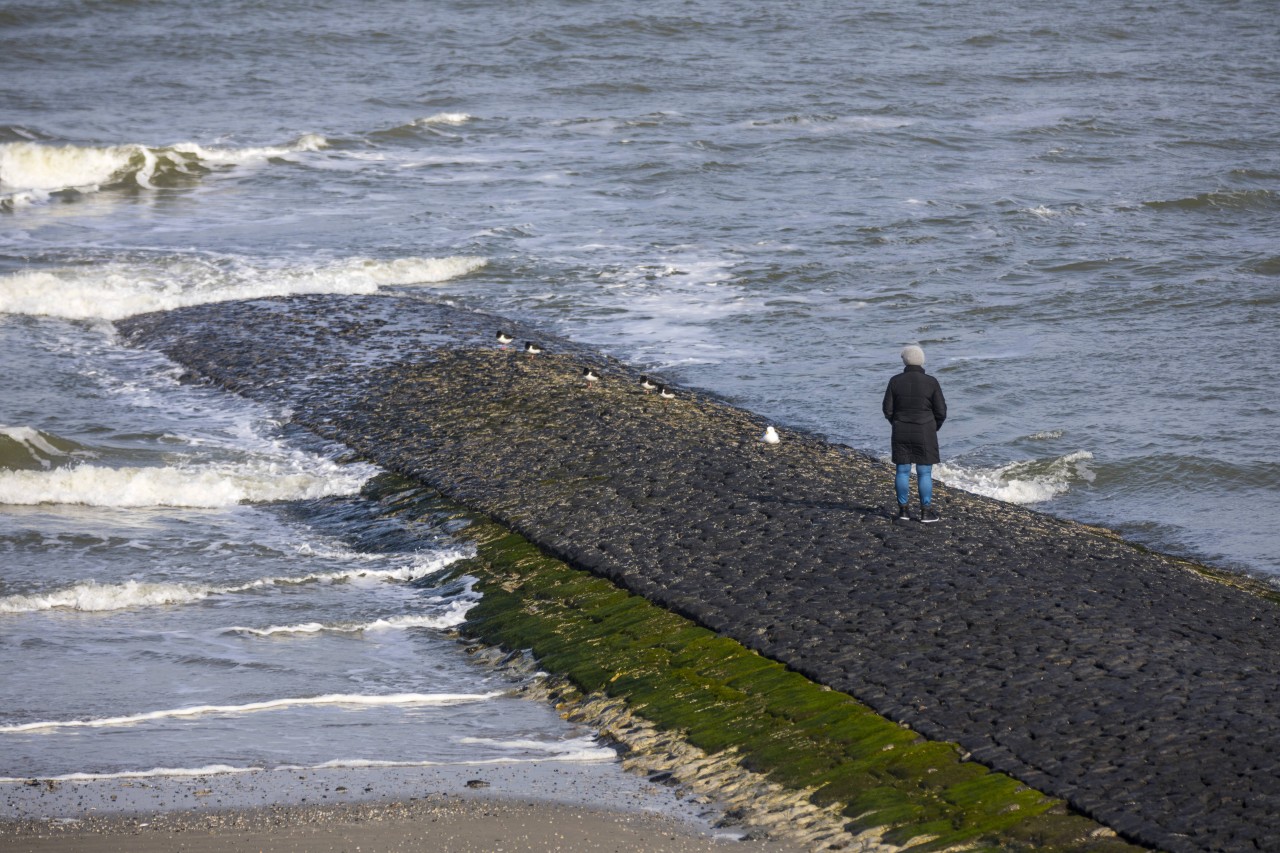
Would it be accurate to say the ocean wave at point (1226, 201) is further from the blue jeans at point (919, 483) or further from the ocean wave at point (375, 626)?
the ocean wave at point (375, 626)

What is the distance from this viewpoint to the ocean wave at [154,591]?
1391cm

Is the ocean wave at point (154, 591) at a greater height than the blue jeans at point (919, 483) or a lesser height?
lesser

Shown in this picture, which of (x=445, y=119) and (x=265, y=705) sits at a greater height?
(x=445, y=119)

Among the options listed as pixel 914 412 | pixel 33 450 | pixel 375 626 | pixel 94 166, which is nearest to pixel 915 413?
pixel 914 412

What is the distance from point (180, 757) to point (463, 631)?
3.27 metres

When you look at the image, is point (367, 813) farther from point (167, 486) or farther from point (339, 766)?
point (167, 486)

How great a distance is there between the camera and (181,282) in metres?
26.7

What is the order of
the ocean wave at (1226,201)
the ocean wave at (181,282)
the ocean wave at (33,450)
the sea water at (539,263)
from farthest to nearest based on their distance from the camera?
the ocean wave at (1226,201)
the ocean wave at (181,282)
the ocean wave at (33,450)
the sea water at (539,263)

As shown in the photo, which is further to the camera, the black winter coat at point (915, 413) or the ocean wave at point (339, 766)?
the black winter coat at point (915, 413)

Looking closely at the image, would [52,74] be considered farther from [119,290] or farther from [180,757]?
[180,757]

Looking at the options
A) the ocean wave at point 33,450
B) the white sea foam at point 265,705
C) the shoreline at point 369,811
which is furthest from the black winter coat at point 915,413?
the ocean wave at point 33,450

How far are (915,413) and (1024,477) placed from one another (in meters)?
4.94

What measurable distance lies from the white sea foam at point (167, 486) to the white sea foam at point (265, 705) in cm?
528

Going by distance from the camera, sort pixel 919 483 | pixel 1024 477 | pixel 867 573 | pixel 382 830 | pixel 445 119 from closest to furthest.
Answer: pixel 382 830 → pixel 867 573 → pixel 919 483 → pixel 1024 477 → pixel 445 119
